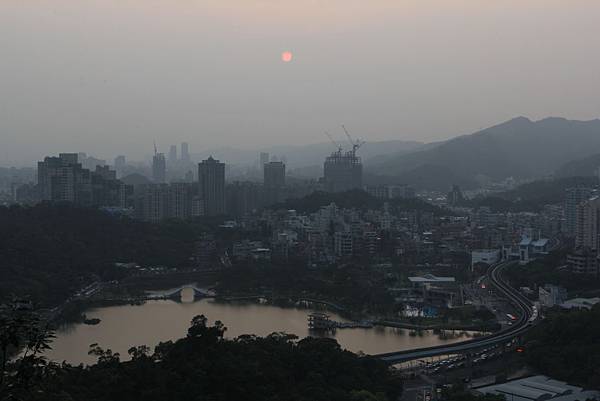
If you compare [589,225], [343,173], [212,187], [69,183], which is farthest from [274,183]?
[589,225]

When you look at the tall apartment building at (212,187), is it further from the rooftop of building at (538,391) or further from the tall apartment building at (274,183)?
the rooftop of building at (538,391)

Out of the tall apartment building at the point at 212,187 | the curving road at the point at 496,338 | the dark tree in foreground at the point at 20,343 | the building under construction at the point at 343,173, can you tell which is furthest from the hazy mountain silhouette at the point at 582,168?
the dark tree in foreground at the point at 20,343

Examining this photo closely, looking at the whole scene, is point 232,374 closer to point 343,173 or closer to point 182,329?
point 182,329

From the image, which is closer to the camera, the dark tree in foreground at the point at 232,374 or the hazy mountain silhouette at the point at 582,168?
the dark tree in foreground at the point at 232,374

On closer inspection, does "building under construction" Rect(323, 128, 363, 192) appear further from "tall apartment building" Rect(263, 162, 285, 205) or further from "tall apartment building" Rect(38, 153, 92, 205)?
"tall apartment building" Rect(38, 153, 92, 205)

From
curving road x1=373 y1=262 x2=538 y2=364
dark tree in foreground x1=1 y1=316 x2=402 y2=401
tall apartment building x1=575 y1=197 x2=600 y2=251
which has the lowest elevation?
curving road x1=373 y1=262 x2=538 y2=364

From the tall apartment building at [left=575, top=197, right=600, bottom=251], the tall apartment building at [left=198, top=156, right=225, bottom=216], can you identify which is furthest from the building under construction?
the tall apartment building at [left=575, top=197, right=600, bottom=251]
